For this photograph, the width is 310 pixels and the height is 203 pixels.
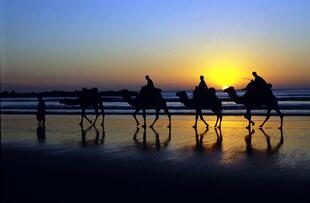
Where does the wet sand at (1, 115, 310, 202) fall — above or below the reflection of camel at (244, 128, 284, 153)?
above

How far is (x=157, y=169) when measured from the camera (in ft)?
29.5

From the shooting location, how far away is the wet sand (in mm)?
6980

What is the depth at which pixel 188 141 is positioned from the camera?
1424cm

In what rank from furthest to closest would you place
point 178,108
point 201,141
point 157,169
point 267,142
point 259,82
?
point 178,108 < point 259,82 < point 201,141 < point 267,142 < point 157,169

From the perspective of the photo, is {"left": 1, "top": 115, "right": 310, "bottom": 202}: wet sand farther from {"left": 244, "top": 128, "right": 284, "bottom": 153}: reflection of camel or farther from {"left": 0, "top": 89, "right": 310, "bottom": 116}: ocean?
{"left": 0, "top": 89, "right": 310, "bottom": 116}: ocean

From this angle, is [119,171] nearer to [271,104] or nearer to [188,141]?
[188,141]

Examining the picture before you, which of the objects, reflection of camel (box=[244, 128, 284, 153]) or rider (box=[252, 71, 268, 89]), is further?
rider (box=[252, 71, 268, 89])

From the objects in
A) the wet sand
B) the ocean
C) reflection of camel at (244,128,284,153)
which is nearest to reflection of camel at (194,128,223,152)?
the wet sand

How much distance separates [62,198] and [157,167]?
2816 mm

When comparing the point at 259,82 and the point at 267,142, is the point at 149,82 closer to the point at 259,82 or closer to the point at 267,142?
the point at 259,82

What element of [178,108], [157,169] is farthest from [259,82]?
[178,108]

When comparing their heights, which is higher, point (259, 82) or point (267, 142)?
point (259, 82)

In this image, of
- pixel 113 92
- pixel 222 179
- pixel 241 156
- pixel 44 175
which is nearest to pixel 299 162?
pixel 241 156

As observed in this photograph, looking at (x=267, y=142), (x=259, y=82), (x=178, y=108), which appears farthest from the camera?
(x=178, y=108)
